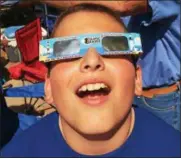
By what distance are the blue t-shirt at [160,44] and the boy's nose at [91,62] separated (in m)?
0.59

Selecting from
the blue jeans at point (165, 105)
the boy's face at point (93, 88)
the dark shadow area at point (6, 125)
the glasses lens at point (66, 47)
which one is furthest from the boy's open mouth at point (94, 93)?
the dark shadow area at point (6, 125)

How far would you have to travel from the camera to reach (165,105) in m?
1.70

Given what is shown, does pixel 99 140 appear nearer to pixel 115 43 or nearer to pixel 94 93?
pixel 94 93

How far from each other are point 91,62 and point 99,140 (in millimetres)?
239

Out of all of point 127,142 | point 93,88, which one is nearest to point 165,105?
point 127,142

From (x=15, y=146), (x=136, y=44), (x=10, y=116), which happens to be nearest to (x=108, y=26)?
(x=136, y=44)

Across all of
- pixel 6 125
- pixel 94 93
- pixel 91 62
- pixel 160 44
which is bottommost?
pixel 6 125

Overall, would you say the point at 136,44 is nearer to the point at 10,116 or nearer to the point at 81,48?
the point at 81,48

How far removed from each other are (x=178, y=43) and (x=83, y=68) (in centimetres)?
79

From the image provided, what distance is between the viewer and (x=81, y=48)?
94 centimetres

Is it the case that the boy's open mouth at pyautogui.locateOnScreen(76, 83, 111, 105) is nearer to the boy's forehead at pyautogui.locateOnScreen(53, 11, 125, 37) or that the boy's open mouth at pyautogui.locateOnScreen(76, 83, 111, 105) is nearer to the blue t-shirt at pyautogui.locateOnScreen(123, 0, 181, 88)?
the boy's forehead at pyautogui.locateOnScreen(53, 11, 125, 37)

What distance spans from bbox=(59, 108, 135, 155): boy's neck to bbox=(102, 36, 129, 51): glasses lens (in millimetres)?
213

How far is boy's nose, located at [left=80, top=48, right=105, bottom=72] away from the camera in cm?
91

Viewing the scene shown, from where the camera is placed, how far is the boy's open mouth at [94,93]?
0.94m
